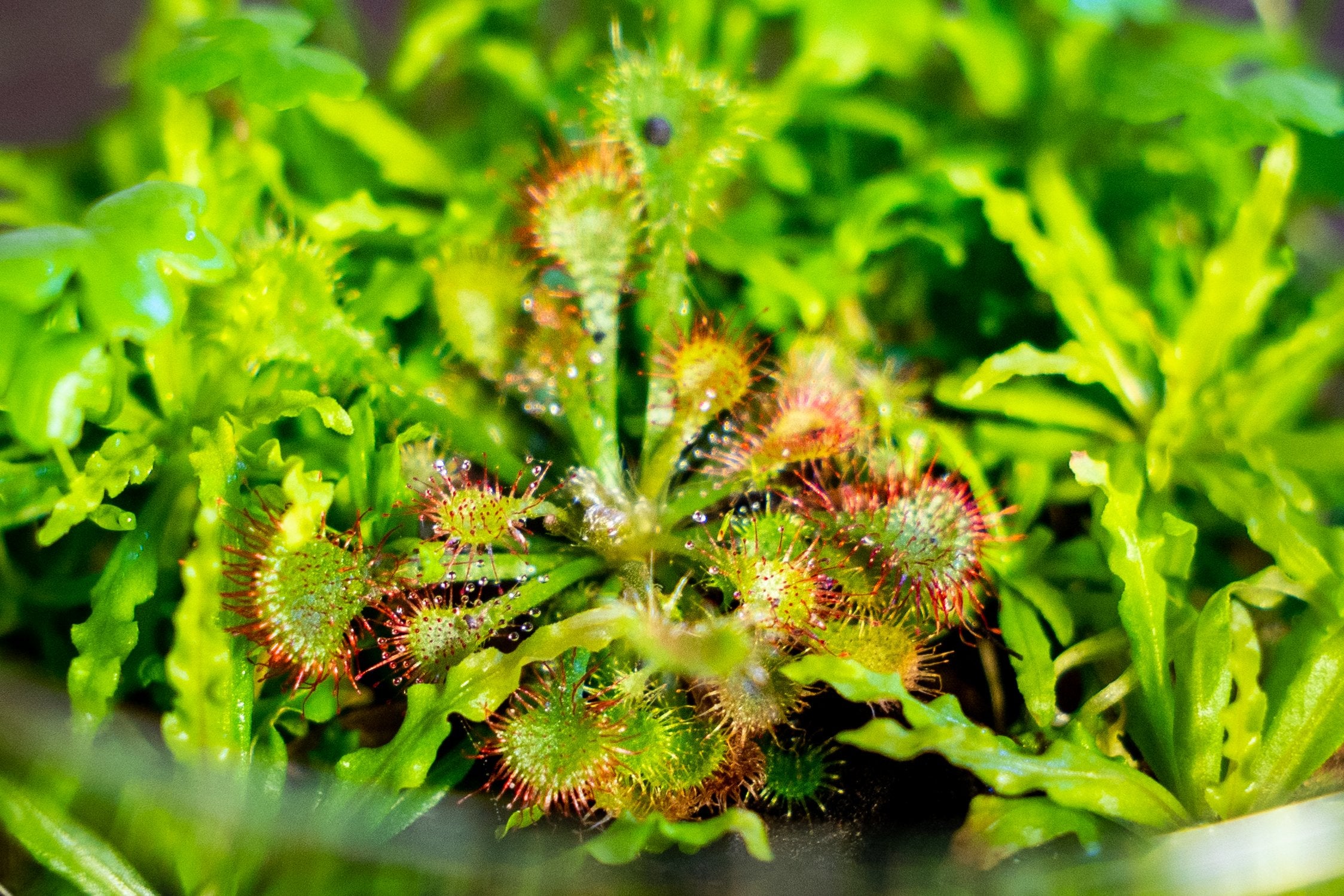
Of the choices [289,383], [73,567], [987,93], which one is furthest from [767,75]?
[73,567]

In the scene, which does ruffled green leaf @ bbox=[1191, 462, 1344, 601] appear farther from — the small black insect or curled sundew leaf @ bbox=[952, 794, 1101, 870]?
the small black insect

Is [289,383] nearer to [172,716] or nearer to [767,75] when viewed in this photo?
[172,716]

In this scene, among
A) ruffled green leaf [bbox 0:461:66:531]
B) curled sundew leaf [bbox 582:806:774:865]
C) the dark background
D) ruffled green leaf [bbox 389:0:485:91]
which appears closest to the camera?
curled sundew leaf [bbox 582:806:774:865]

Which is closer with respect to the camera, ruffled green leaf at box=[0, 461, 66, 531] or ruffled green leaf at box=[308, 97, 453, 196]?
ruffled green leaf at box=[0, 461, 66, 531]

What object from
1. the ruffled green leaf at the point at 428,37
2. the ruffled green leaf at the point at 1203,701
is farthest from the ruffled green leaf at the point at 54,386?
the ruffled green leaf at the point at 1203,701

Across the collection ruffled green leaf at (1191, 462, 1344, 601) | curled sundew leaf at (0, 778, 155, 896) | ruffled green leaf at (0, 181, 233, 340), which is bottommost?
curled sundew leaf at (0, 778, 155, 896)

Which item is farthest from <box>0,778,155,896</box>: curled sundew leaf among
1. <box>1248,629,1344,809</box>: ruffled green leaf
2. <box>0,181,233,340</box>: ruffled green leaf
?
<box>1248,629,1344,809</box>: ruffled green leaf
